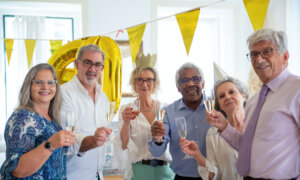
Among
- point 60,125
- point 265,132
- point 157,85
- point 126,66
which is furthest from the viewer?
point 126,66

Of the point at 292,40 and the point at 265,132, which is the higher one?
the point at 292,40

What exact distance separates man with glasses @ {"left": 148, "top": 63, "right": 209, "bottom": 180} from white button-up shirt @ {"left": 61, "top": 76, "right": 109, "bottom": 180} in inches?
17.2

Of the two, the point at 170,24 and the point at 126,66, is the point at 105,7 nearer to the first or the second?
the point at 126,66

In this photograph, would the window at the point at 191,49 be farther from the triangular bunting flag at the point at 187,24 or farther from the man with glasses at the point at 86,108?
the man with glasses at the point at 86,108

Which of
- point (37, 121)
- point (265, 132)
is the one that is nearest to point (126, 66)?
point (37, 121)

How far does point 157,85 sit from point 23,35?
2.60 metres

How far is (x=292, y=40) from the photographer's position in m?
3.81

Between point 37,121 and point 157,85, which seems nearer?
point 37,121

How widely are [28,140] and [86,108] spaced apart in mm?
675

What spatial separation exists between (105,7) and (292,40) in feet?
8.78

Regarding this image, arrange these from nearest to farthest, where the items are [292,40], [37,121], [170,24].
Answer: [37,121]
[292,40]
[170,24]

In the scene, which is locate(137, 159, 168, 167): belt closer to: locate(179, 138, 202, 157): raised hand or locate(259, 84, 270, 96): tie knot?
locate(179, 138, 202, 157): raised hand

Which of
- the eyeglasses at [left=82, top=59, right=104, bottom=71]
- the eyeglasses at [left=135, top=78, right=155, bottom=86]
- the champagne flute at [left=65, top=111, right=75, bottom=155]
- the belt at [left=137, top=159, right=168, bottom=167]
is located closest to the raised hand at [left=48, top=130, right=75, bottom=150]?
the champagne flute at [left=65, top=111, right=75, bottom=155]

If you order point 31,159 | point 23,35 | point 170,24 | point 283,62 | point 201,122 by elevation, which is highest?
point 170,24
